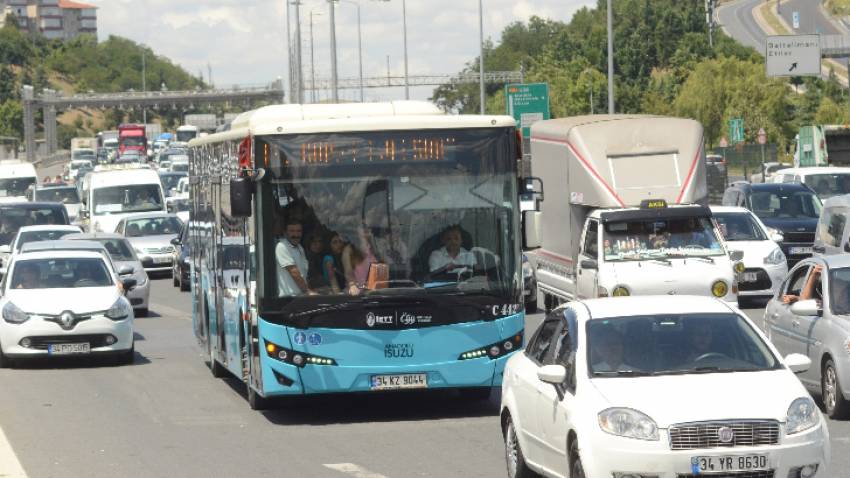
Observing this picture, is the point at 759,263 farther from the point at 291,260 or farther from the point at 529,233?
the point at 291,260

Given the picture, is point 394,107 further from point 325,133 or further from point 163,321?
point 163,321

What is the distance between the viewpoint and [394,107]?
1652cm

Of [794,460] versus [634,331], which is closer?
[794,460]

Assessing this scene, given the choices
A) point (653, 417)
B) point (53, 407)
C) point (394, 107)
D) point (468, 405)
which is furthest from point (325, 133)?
point (653, 417)

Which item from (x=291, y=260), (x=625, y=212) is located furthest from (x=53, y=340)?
(x=625, y=212)

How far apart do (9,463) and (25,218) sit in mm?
28170

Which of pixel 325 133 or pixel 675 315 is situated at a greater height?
pixel 325 133

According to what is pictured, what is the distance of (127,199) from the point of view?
1842 inches

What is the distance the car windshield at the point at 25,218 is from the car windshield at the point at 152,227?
1746 millimetres

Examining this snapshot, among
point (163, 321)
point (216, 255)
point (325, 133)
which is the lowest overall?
point (163, 321)

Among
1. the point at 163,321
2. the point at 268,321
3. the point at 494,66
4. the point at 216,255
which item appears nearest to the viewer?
the point at 268,321

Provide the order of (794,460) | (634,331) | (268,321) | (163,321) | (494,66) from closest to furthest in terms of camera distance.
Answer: (794,460) < (634,331) < (268,321) < (163,321) < (494,66)

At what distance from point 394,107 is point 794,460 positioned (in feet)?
26.2

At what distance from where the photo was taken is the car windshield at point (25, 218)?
1575 inches
